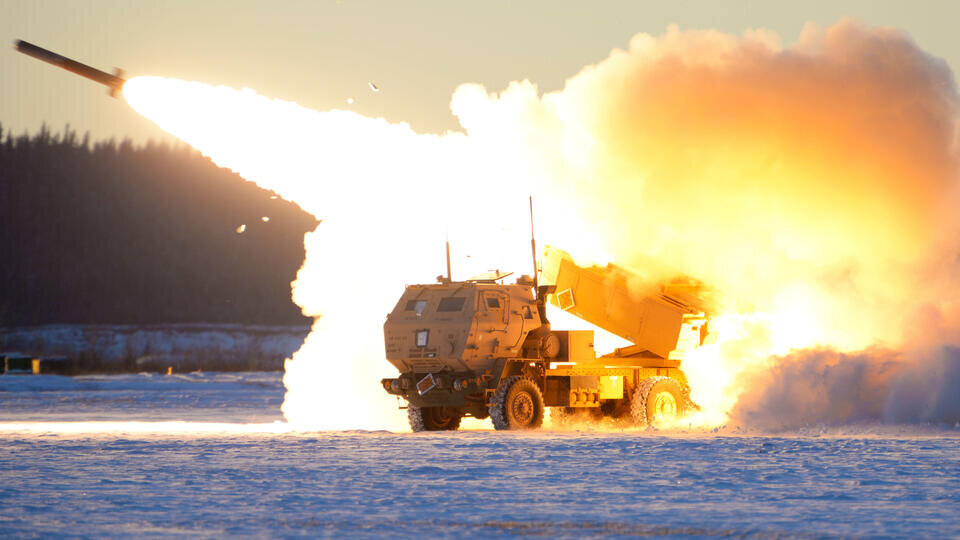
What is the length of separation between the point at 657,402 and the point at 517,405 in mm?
2922

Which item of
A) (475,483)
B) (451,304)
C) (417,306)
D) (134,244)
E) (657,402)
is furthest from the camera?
(134,244)

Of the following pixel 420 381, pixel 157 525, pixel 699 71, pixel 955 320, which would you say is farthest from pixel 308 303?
pixel 157 525

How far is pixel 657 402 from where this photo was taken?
27.7 meters

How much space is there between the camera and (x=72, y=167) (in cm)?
14162

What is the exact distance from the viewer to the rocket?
94.4ft

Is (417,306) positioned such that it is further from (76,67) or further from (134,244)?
(134,244)

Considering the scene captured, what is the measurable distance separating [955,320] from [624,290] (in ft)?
20.7

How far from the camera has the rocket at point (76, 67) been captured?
94.4ft

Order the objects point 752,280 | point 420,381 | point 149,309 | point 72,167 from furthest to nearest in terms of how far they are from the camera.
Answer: point 72,167
point 149,309
point 752,280
point 420,381

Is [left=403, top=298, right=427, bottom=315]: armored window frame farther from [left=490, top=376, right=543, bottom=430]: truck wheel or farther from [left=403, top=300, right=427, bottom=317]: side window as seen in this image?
[left=490, top=376, right=543, bottom=430]: truck wheel

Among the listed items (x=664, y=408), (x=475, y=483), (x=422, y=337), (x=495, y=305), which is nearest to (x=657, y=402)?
(x=664, y=408)

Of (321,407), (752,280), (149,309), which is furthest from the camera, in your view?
(149,309)

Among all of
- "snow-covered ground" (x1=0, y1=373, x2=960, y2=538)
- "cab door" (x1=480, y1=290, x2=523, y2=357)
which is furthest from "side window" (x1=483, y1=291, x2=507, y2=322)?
"snow-covered ground" (x1=0, y1=373, x2=960, y2=538)

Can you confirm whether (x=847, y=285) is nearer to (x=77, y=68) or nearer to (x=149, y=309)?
(x=77, y=68)
